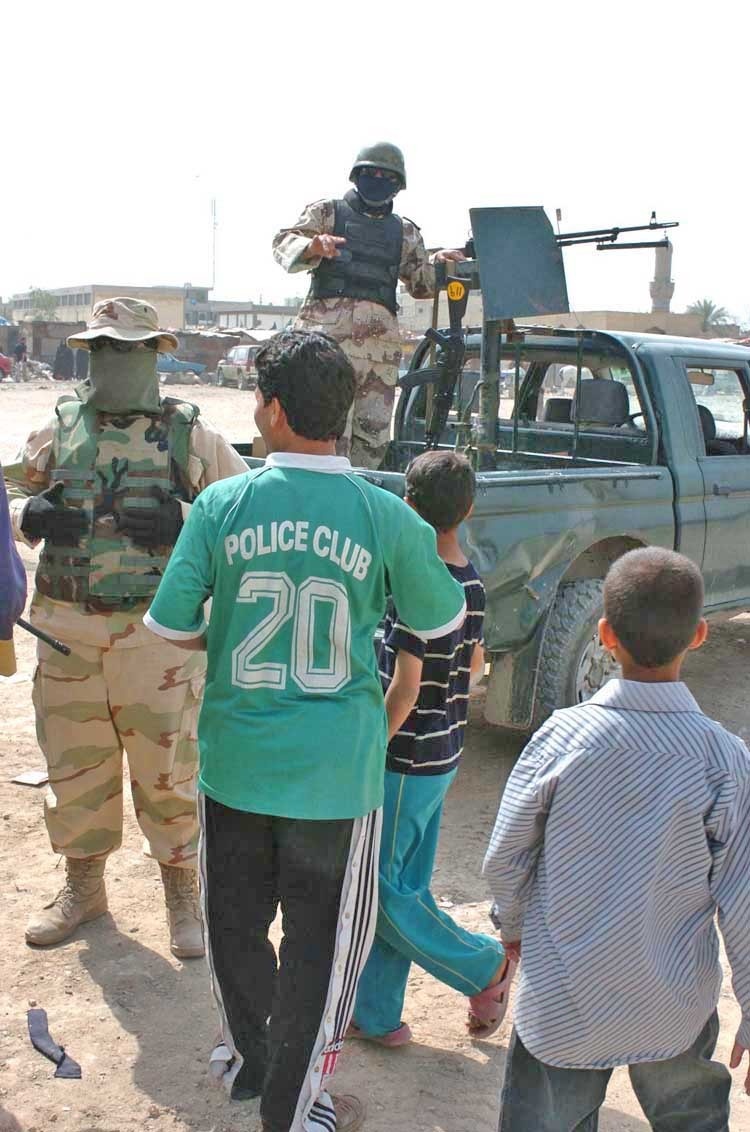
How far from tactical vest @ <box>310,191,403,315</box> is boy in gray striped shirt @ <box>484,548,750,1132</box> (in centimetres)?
371

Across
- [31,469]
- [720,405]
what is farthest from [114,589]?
[720,405]

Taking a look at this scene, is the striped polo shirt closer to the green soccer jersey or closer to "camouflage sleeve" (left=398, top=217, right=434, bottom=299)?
the green soccer jersey

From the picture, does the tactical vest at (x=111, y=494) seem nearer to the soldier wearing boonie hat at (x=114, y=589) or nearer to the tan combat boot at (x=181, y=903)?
the soldier wearing boonie hat at (x=114, y=589)

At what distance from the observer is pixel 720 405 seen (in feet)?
22.8

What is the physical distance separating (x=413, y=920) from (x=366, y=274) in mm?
3411

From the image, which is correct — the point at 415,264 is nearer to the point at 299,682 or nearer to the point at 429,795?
the point at 429,795

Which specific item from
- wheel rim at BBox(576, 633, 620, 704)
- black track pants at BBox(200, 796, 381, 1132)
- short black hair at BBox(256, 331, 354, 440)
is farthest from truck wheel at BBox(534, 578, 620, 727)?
short black hair at BBox(256, 331, 354, 440)

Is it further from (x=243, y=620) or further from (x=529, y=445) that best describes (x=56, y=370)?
(x=243, y=620)

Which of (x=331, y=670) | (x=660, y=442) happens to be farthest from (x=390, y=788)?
(x=660, y=442)

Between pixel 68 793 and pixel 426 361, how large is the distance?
3.86 m

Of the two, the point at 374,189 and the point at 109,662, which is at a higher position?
the point at 374,189

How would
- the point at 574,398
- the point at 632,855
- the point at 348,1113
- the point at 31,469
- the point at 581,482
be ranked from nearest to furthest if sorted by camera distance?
the point at 632,855 < the point at 348,1113 < the point at 31,469 < the point at 581,482 < the point at 574,398

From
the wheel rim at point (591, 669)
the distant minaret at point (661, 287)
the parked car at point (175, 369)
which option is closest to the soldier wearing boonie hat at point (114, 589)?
the wheel rim at point (591, 669)

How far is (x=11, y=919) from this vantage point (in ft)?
12.3
